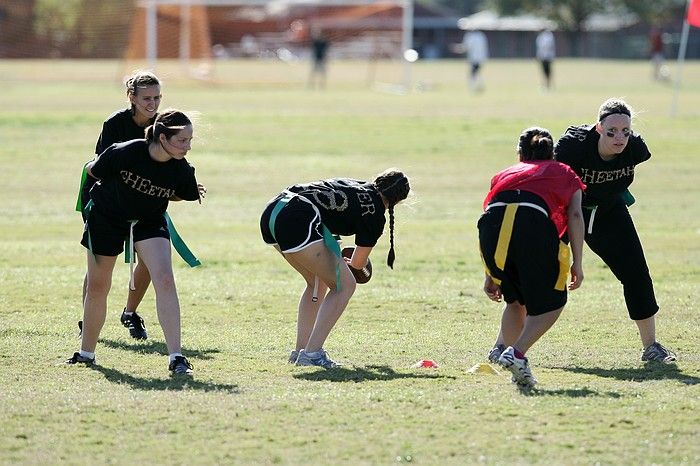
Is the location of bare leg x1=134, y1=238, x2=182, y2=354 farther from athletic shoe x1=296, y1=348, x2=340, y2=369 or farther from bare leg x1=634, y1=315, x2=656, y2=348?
bare leg x1=634, y1=315, x2=656, y2=348

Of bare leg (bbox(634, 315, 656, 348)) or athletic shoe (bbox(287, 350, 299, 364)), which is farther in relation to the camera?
bare leg (bbox(634, 315, 656, 348))

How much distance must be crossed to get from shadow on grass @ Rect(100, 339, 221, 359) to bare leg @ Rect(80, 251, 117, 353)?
688 mm

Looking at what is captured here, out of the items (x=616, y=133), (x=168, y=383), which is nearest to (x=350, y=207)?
(x=168, y=383)

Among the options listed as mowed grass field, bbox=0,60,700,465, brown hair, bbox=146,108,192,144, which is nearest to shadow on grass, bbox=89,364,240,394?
mowed grass field, bbox=0,60,700,465

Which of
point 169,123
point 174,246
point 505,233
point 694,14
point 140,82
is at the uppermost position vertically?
point 694,14

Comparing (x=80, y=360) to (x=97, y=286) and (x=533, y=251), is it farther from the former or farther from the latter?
(x=533, y=251)

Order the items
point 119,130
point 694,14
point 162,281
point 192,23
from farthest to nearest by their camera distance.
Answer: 1. point 192,23
2. point 694,14
3. point 119,130
4. point 162,281

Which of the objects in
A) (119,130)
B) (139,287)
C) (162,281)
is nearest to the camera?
(162,281)

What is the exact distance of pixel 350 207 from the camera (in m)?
7.89

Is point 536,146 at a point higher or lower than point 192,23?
higher

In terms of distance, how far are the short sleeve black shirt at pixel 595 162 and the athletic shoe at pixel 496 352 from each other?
116cm

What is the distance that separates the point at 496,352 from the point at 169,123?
8.86ft

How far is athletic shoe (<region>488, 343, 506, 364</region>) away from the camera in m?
8.36

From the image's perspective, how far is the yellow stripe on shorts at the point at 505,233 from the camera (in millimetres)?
7355
